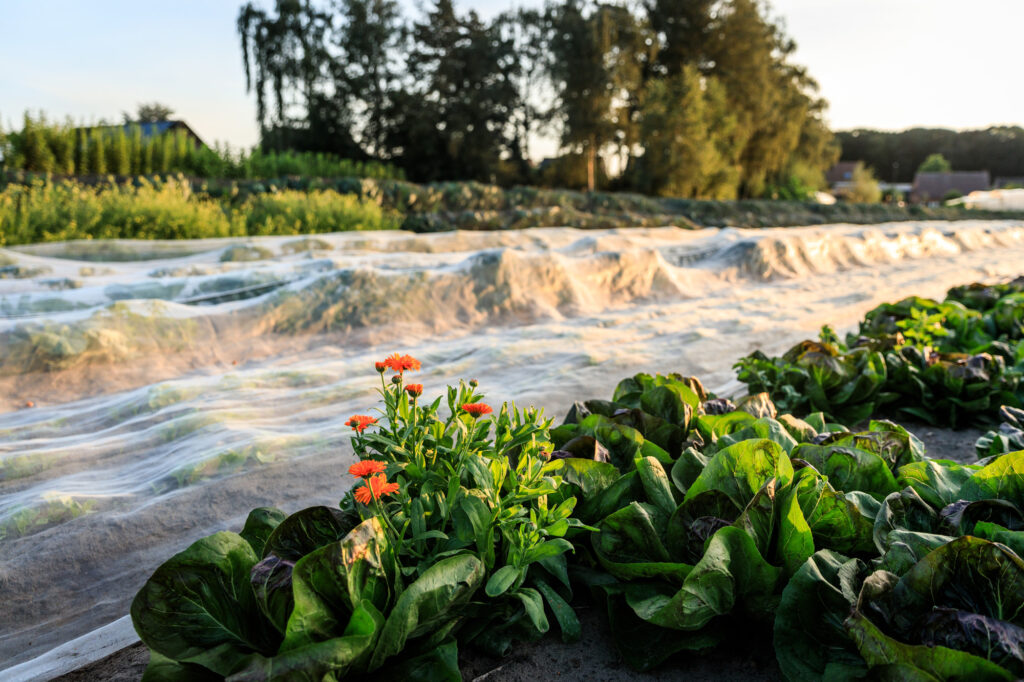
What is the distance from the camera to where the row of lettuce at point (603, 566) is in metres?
0.91

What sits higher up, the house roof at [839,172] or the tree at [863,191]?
the house roof at [839,172]

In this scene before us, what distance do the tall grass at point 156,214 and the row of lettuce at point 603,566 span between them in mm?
5554

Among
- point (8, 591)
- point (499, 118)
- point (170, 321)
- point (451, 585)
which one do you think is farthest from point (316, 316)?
point (499, 118)

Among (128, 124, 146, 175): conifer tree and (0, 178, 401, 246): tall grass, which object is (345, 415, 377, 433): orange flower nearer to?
(0, 178, 401, 246): tall grass

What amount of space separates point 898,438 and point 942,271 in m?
6.42

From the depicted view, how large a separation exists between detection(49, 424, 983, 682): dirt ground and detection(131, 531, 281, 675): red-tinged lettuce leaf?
263 millimetres

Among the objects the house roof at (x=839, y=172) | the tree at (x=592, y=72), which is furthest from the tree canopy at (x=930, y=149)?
the tree at (x=592, y=72)

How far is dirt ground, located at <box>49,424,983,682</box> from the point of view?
1064 mm

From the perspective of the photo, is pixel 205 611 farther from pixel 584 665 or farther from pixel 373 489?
pixel 584 665

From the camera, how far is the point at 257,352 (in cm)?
316

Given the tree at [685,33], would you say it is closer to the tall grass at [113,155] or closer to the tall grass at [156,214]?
the tall grass at [113,155]

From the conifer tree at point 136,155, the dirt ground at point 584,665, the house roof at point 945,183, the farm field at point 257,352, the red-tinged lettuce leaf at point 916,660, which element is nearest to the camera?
the red-tinged lettuce leaf at point 916,660

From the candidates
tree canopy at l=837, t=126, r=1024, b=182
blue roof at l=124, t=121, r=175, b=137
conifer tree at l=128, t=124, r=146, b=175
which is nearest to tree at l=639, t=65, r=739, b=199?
blue roof at l=124, t=121, r=175, b=137

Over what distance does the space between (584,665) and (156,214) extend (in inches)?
246
